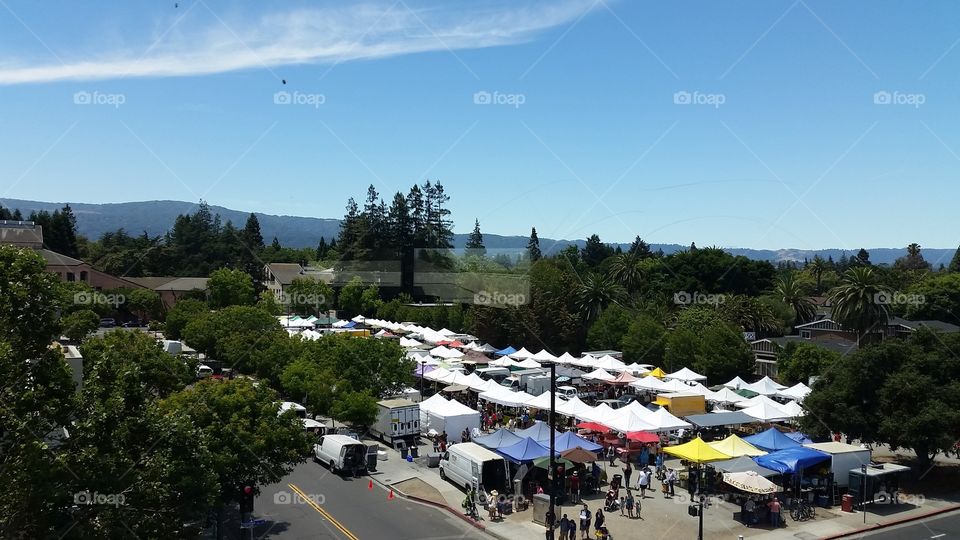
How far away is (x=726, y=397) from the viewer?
42.0 meters

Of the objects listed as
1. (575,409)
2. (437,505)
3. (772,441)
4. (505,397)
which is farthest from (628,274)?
(437,505)

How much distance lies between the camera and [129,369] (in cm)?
1719

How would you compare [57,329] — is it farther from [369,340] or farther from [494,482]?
[369,340]

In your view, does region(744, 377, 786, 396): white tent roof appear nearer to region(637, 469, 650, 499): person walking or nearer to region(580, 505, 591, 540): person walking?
region(637, 469, 650, 499): person walking

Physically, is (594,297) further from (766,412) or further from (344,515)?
(344,515)

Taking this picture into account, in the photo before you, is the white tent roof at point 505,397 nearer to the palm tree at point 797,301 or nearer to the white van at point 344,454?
the white van at point 344,454

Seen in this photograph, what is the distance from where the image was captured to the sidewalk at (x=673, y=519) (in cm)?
A: 2470

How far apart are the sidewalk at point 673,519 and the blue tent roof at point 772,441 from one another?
358 centimetres

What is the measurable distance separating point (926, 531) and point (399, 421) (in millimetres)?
22504

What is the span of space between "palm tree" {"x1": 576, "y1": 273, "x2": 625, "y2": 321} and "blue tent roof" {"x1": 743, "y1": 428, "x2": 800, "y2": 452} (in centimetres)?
3885

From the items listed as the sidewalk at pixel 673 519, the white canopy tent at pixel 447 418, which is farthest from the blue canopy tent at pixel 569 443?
the white canopy tent at pixel 447 418

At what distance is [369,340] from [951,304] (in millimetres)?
88644

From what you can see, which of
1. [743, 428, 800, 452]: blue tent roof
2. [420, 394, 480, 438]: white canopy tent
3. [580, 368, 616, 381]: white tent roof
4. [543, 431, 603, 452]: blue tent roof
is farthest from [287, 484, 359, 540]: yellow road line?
[580, 368, 616, 381]: white tent roof

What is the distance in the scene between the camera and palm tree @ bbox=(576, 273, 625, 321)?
70.9 m
